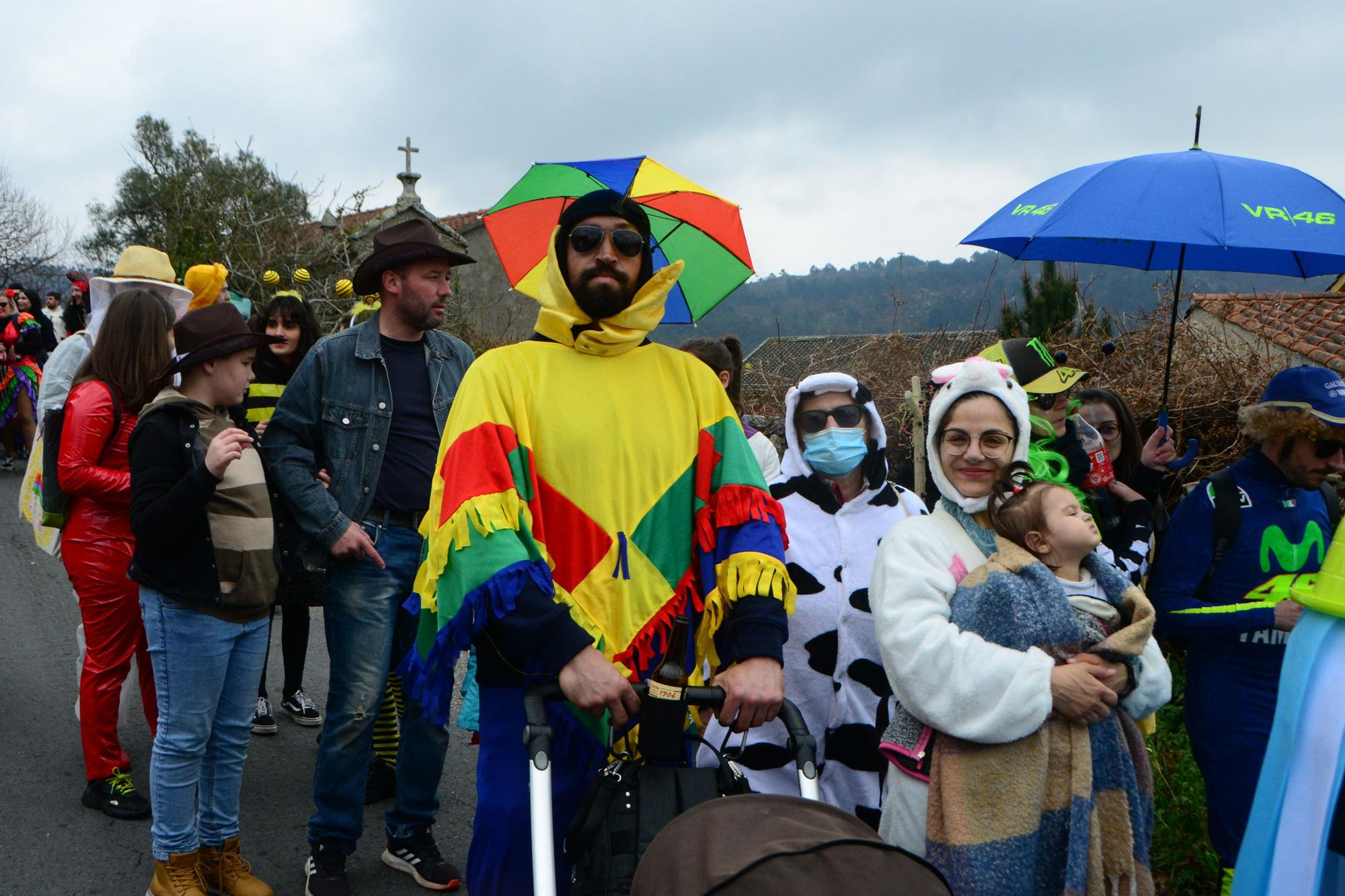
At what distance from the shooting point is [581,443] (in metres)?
2.51

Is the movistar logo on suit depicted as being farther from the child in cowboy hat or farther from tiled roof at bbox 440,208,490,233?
tiled roof at bbox 440,208,490,233

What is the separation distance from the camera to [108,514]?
4.13m

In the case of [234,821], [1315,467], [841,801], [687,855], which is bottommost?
[234,821]

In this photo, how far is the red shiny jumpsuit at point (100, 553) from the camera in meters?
4.00

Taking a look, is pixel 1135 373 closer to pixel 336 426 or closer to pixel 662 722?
pixel 336 426

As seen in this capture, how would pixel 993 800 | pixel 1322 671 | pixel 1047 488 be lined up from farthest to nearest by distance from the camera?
pixel 1047 488 → pixel 993 800 → pixel 1322 671

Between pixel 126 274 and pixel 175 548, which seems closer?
pixel 175 548

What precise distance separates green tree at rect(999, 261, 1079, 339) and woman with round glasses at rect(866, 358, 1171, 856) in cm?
416

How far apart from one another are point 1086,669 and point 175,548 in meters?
2.71

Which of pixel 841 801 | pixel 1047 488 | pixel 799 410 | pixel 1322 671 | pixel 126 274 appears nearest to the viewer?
pixel 1322 671

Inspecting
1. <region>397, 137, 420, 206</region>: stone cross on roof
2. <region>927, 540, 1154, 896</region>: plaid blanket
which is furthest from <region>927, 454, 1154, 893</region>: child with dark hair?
<region>397, 137, 420, 206</region>: stone cross on roof

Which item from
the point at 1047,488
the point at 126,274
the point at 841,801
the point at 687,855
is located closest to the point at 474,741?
the point at 841,801

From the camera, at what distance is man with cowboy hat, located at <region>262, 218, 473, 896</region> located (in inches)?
141

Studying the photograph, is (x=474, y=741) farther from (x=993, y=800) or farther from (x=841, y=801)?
(x=993, y=800)
